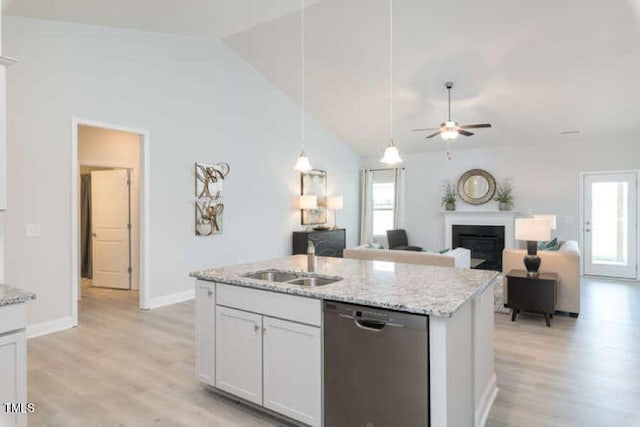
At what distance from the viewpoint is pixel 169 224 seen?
17.4ft

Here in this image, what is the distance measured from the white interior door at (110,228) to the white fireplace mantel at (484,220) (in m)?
6.34

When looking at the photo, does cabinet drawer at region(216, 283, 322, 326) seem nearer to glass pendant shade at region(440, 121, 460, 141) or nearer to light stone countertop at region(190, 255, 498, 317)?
light stone countertop at region(190, 255, 498, 317)

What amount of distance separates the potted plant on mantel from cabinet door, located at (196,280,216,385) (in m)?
6.74

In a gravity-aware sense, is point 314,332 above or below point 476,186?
below

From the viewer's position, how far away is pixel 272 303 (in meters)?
2.34

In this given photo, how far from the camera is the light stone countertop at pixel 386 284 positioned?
1.90m

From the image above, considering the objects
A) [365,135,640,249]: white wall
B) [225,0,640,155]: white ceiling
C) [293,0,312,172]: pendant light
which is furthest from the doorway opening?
[365,135,640,249]: white wall

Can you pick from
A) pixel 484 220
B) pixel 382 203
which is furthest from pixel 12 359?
pixel 382 203

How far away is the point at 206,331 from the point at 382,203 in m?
7.22

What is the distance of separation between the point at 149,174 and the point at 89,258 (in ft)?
10.4

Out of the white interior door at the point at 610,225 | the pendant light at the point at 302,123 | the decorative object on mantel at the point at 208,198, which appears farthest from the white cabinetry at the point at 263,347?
the white interior door at the point at 610,225

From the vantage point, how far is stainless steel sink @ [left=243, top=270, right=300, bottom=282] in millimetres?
2801

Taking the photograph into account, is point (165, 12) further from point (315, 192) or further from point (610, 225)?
point (610, 225)

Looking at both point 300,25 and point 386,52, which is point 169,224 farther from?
point 386,52
